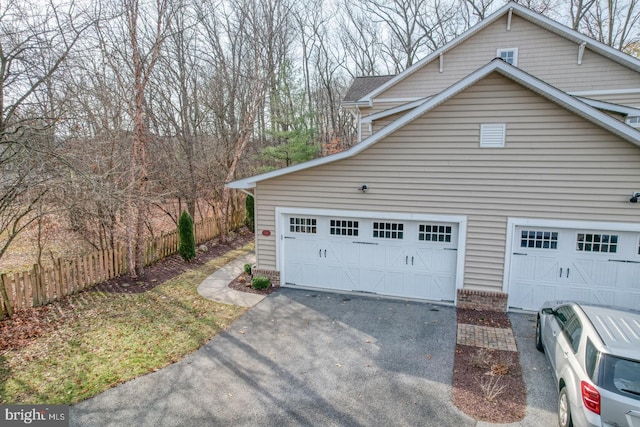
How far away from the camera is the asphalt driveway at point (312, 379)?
Answer: 17.5 feet

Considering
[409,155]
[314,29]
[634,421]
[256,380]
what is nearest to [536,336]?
[634,421]

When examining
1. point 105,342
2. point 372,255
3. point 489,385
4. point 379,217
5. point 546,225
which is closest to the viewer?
point 489,385

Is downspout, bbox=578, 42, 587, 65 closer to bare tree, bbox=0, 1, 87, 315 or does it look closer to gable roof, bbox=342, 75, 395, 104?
gable roof, bbox=342, 75, 395, 104

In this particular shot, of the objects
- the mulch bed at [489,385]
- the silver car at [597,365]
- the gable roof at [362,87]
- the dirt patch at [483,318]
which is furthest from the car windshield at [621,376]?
the gable roof at [362,87]

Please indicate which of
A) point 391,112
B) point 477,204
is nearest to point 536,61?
point 391,112

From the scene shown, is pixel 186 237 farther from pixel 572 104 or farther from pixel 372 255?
pixel 572 104

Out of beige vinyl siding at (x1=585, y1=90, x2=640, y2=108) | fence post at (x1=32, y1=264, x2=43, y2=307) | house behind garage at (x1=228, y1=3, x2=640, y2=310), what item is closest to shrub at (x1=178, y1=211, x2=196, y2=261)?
house behind garage at (x1=228, y1=3, x2=640, y2=310)

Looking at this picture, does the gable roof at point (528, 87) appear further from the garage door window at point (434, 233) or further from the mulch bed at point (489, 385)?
the mulch bed at point (489, 385)

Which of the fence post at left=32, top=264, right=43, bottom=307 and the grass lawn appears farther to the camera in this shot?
the fence post at left=32, top=264, right=43, bottom=307

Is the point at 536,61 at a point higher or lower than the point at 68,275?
higher

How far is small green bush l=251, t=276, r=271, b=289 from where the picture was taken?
10.6 metres

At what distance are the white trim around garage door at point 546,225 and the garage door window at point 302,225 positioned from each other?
496cm

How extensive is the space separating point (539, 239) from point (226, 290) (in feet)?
27.5

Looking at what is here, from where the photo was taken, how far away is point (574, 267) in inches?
335
